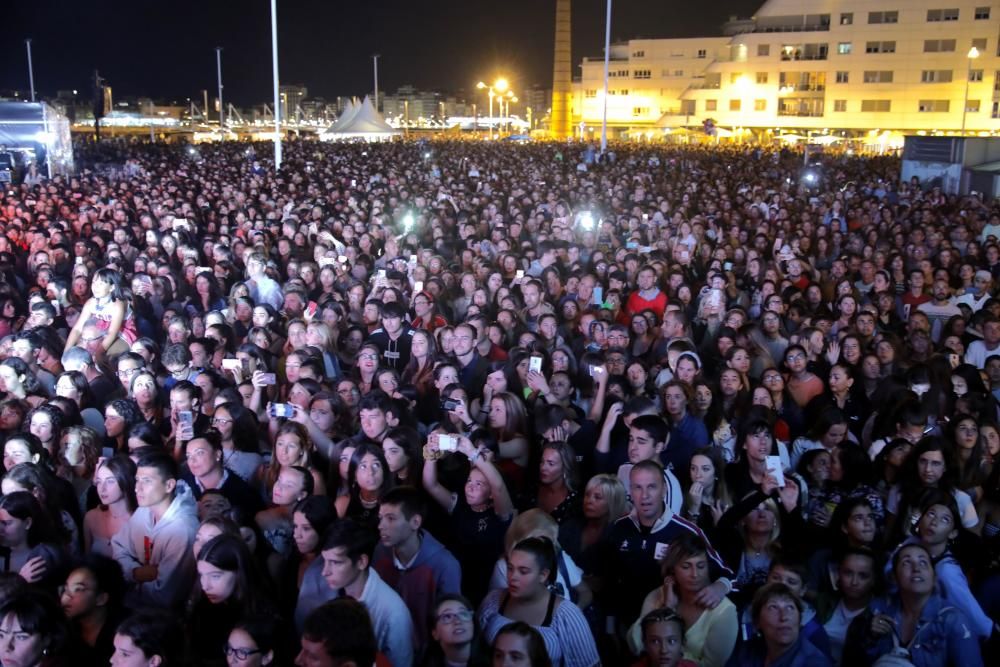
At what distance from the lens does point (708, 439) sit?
5.85 meters

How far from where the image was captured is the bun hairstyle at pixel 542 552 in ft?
11.9

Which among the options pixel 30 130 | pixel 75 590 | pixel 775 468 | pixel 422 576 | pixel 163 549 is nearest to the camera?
pixel 75 590

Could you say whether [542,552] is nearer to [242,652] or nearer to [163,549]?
[242,652]

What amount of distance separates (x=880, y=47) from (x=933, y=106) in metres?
4.99

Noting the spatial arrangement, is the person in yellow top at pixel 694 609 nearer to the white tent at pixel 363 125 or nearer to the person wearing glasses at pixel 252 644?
the person wearing glasses at pixel 252 644

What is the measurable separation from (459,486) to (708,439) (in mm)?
1869

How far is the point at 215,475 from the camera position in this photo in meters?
4.83

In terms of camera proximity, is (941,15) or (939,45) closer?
(941,15)

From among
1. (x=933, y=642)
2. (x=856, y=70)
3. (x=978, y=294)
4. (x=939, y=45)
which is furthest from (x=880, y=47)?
(x=933, y=642)

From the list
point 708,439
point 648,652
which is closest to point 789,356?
point 708,439

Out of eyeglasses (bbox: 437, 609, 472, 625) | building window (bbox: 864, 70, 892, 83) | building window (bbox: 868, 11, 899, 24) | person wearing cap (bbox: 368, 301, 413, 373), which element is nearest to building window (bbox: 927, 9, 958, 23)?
building window (bbox: 868, 11, 899, 24)

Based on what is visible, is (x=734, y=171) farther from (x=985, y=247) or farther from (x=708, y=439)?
(x=708, y=439)

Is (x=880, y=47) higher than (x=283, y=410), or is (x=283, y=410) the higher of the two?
(x=880, y=47)

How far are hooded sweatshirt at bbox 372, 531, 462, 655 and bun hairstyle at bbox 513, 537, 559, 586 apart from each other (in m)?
0.46
